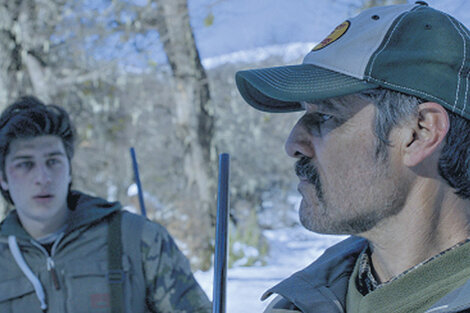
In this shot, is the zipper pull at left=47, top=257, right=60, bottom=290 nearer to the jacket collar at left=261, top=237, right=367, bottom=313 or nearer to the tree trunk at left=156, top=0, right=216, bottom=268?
the jacket collar at left=261, top=237, right=367, bottom=313

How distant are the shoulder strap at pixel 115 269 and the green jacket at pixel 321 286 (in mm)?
847

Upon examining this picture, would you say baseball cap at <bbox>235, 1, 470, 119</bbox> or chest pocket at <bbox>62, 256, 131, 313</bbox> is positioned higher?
baseball cap at <bbox>235, 1, 470, 119</bbox>

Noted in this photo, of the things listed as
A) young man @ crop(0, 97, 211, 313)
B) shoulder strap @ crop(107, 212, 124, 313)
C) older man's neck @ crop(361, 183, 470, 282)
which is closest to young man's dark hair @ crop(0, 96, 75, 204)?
young man @ crop(0, 97, 211, 313)

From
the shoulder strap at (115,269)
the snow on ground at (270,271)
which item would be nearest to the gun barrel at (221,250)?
the shoulder strap at (115,269)

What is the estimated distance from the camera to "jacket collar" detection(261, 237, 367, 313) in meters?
1.17

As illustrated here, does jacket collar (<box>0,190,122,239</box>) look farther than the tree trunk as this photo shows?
No

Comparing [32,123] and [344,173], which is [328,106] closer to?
[344,173]

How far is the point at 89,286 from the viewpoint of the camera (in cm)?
195

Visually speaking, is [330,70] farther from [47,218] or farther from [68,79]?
[68,79]

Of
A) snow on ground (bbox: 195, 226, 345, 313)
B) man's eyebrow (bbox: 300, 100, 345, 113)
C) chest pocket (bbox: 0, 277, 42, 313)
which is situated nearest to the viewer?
man's eyebrow (bbox: 300, 100, 345, 113)

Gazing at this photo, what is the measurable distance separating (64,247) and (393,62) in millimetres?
1440

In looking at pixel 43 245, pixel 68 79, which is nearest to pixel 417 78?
pixel 43 245

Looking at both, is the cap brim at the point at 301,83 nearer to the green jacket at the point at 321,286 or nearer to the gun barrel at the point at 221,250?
the gun barrel at the point at 221,250

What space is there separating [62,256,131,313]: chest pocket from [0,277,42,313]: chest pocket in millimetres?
116
